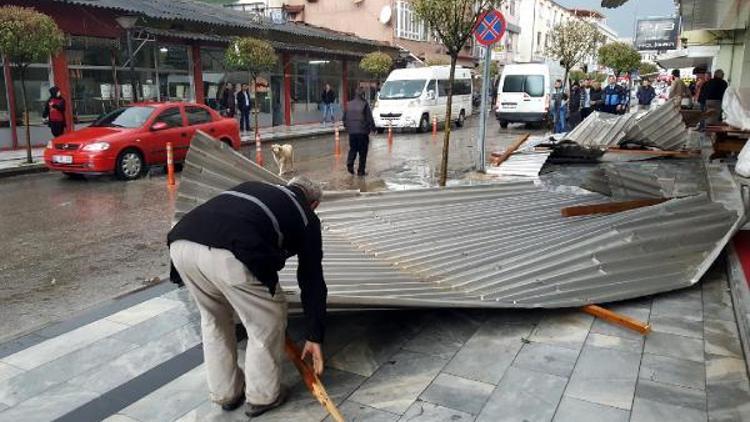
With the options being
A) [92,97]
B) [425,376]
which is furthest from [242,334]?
[92,97]

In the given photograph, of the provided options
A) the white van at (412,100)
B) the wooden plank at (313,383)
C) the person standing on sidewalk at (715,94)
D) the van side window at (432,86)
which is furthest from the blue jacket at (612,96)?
the wooden plank at (313,383)

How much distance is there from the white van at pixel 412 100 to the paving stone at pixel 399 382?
18.3m

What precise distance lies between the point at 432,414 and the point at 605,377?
1.13 m

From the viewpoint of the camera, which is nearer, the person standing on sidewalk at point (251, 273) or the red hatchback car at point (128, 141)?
the person standing on sidewalk at point (251, 273)

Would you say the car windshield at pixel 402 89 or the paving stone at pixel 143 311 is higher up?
the car windshield at pixel 402 89

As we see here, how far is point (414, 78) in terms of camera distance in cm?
2292

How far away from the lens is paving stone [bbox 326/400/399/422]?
3.31 metres

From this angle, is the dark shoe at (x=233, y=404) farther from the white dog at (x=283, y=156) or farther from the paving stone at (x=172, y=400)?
the white dog at (x=283, y=156)

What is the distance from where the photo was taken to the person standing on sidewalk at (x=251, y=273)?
3025 millimetres

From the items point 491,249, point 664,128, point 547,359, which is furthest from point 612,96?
point 547,359

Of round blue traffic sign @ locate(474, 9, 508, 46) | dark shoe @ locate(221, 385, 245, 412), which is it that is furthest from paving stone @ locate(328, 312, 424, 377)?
round blue traffic sign @ locate(474, 9, 508, 46)

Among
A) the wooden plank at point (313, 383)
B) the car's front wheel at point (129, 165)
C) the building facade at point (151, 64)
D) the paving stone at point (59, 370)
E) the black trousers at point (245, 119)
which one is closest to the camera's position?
the wooden plank at point (313, 383)

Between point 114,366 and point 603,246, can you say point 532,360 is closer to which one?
point 603,246

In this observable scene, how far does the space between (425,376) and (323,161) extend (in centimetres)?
1169
